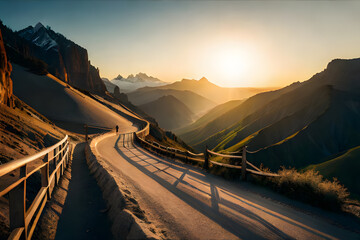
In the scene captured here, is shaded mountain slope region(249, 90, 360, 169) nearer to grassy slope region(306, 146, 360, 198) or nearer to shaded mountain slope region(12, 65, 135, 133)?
grassy slope region(306, 146, 360, 198)

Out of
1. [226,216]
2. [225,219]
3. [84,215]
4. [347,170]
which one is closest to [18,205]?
[84,215]

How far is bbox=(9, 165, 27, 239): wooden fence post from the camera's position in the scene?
277 centimetres

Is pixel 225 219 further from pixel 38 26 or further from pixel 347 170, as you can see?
pixel 38 26

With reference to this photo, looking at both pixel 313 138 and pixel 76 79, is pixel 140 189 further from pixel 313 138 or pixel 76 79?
pixel 76 79

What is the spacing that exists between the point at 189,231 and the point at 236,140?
131441 millimetres

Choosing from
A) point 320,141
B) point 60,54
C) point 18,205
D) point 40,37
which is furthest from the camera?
point 40,37

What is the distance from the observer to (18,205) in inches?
111

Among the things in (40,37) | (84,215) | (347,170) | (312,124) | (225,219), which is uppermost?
(40,37)

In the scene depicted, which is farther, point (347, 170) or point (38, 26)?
point (38, 26)

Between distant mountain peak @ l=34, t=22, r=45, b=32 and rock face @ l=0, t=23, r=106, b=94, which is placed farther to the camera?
distant mountain peak @ l=34, t=22, r=45, b=32

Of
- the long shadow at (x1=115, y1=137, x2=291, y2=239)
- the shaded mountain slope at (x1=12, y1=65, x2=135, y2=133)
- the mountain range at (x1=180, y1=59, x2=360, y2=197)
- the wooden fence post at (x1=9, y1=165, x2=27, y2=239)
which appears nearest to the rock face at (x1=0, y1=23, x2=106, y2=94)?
the shaded mountain slope at (x1=12, y1=65, x2=135, y2=133)

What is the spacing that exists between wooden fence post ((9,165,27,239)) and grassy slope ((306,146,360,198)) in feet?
247

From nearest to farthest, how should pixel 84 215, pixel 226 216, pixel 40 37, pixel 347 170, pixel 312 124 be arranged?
pixel 84 215
pixel 226 216
pixel 347 170
pixel 312 124
pixel 40 37

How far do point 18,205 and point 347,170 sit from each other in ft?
273
